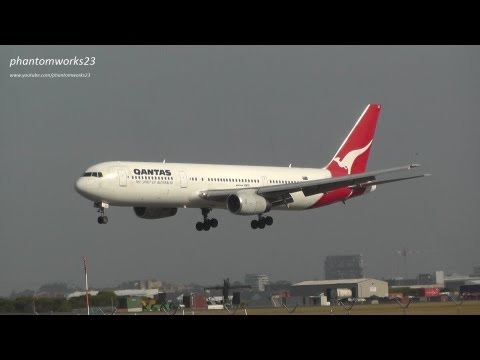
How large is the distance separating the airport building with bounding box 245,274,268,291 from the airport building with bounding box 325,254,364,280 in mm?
3451

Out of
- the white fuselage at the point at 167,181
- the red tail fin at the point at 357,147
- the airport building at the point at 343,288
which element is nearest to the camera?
the airport building at the point at 343,288

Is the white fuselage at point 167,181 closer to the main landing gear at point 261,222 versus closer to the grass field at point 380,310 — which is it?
the main landing gear at point 261,222

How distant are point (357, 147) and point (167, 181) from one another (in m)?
18.4

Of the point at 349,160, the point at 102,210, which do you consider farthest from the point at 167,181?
the point at 349,160

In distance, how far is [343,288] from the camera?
189 ft

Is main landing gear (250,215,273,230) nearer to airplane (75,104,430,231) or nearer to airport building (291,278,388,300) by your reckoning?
airplane (75,104,430,231)

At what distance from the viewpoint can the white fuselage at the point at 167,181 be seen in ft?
200

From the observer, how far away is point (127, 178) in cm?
6138

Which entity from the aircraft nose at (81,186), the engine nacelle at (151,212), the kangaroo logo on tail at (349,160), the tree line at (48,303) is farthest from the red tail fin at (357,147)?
the tree line at (48,303)

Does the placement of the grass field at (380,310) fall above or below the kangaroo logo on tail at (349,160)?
below
